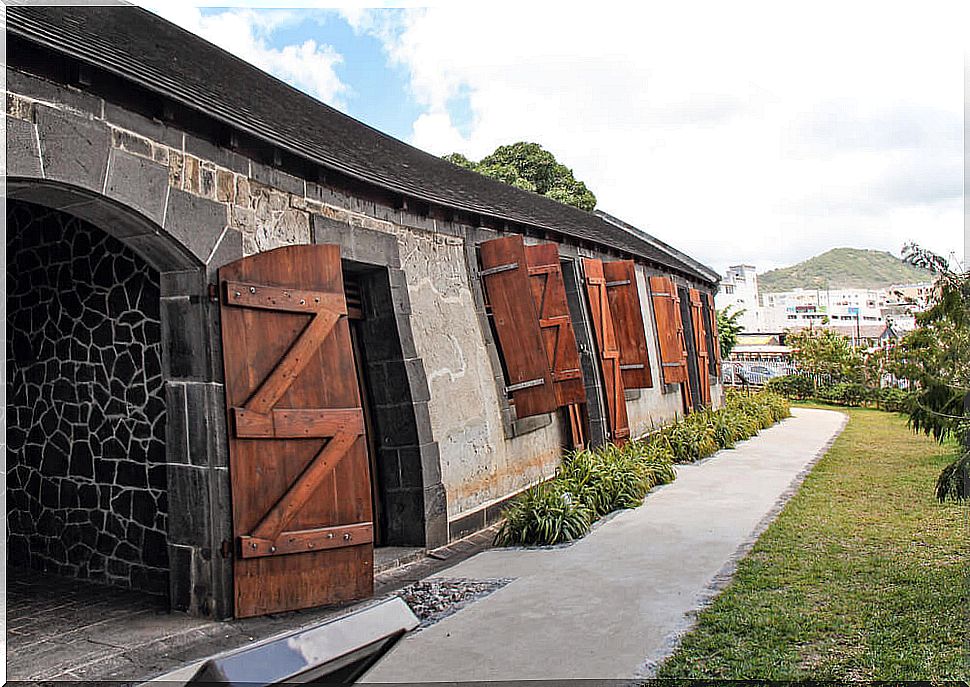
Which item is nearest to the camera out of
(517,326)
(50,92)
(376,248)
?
(50,92)

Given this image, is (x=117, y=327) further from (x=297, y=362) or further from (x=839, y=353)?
(x=839, y=353)

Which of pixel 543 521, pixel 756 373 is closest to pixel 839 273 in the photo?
pixel 756 373

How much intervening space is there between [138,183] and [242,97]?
81.9 inches

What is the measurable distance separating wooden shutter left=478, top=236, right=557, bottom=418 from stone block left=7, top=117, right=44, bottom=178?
205 inches

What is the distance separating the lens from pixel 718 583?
5562 millimetres

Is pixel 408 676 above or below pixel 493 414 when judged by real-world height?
below

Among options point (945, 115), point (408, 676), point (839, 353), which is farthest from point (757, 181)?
point (408, 676)

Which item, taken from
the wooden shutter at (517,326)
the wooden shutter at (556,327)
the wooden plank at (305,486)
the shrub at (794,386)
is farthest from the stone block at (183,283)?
the shrub at (794,386)

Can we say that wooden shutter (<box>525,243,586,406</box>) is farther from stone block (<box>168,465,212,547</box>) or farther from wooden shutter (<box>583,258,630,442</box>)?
stone block (<box>168,465,212,547</box>)

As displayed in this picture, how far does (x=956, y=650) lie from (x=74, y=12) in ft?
22.0

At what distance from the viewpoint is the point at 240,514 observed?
5.30 metres

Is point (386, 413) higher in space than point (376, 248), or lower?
lower

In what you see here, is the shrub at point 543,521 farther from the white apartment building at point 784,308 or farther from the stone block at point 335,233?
the white apartment building at point 784,308

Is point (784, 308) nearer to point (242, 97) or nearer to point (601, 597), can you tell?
point (242, 97)
